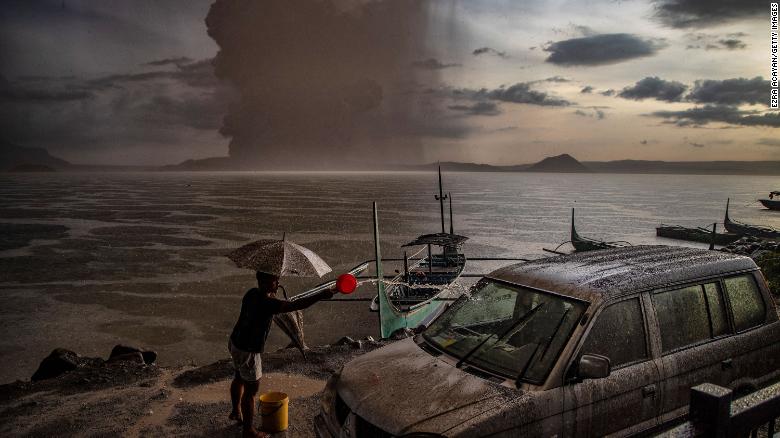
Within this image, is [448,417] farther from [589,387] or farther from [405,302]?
[405,302]

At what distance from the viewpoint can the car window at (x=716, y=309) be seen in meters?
4.82

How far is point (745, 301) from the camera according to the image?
16.8ft

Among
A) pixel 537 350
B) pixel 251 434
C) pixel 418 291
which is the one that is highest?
pixel 537 350

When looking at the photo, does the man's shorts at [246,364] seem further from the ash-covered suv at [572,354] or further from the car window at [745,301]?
the car window at [745,301]

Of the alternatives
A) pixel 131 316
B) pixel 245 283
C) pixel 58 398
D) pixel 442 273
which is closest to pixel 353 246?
pixel 245 283

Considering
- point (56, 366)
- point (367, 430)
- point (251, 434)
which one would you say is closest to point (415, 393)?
point (367, 430)

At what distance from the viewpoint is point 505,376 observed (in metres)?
4.03

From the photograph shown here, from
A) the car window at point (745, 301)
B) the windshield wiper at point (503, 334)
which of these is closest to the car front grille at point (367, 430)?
the windshield wiper at point (503, 334)

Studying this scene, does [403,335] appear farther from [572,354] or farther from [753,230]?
[753,230]

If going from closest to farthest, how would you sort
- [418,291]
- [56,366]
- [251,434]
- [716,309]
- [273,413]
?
[716,309] < [251,434] < [273,413] < [56,366] < [418,291]

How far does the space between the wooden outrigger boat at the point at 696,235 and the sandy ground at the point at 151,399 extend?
38430 mm

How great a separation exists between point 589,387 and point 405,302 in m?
13.9

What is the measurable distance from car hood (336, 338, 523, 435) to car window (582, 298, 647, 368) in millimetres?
863

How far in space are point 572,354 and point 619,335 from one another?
2.00ft
